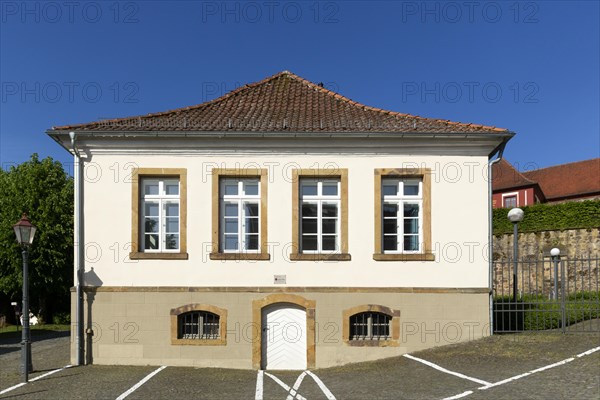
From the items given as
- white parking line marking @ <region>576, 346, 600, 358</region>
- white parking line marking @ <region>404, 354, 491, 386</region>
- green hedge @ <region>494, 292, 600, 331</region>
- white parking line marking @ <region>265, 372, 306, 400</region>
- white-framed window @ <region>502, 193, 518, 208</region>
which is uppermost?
white-framed window @ <region>502, 193, 518, 208</region>

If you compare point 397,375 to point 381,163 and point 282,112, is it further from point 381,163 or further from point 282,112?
point 282,112

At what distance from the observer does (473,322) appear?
1198 cm

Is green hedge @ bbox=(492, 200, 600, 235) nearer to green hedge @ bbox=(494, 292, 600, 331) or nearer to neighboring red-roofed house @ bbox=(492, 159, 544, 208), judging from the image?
neighboring red-roofed house @ bbox=(492, 159, 544, 208)

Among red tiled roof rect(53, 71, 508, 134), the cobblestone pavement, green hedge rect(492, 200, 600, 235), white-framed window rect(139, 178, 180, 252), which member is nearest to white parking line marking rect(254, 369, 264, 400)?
the cobblestone pavement

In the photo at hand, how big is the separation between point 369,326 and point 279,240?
2.94m

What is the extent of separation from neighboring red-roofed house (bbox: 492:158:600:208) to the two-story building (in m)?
31.2

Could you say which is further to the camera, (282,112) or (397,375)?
(282,112)

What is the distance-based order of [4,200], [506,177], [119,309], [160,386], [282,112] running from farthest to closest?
1. [506,177]
2. [4,200]
3. [282,112]
4. [119,309]
5. [160,386]

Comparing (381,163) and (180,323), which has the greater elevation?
(381,163)

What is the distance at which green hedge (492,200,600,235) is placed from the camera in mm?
25469

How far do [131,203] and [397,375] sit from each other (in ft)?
23.4

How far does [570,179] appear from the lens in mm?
44594

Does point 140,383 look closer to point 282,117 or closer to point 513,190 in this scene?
point 282,117

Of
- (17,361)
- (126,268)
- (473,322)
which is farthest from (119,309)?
(473,322)
